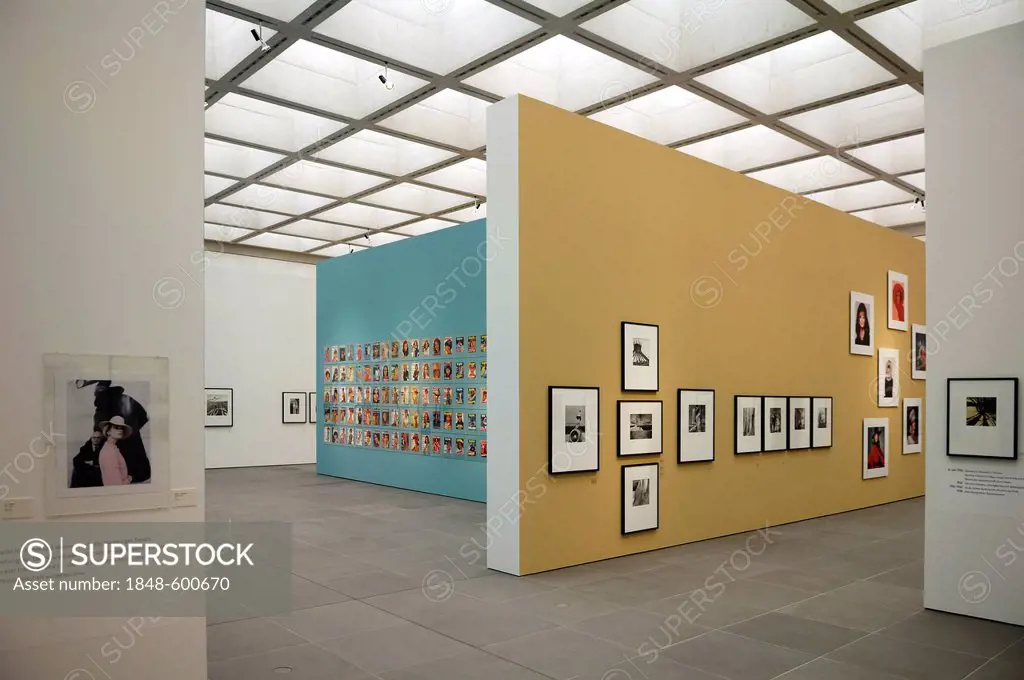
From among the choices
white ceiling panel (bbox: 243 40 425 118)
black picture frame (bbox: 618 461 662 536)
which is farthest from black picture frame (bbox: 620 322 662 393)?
white ceiling panel (bbox: 243 40 425 118)

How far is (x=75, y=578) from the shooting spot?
18.6ft

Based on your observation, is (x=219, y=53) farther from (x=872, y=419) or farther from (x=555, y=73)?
(x=872, y=419)

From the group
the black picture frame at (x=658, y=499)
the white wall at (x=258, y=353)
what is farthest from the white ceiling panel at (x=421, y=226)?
the black picture frame at (x=658, y=499)

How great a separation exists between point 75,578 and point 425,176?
16883 millimetres

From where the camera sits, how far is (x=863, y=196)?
23.3 m

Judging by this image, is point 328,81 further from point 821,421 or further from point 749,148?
point 821,421

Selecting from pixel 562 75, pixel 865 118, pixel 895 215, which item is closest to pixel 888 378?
pixel 865 118

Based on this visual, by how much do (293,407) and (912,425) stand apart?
71.6ft

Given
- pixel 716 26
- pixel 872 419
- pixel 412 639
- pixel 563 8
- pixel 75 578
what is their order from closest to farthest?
pixel 75 578 < pixel 412 639 < pixel 563 8 < pixel 716 26 < pixel 872 419

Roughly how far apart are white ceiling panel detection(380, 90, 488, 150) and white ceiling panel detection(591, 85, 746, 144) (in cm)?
271

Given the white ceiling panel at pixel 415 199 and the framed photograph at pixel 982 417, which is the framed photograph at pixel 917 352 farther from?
the white ceiling panel at pixel 415 199

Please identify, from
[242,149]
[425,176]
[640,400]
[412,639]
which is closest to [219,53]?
[242,149]

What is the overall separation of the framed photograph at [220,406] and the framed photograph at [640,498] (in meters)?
20.3

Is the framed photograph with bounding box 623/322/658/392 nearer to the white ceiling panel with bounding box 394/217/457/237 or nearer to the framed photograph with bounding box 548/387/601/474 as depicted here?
the framed photograph with bounding box 548/387/601/474
